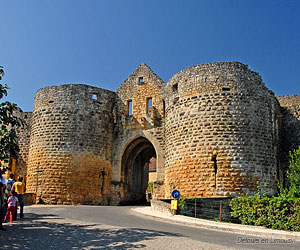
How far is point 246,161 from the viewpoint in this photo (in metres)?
16.5

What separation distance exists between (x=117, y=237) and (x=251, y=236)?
379cm

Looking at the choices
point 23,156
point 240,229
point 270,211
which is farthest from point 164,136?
point 23,156

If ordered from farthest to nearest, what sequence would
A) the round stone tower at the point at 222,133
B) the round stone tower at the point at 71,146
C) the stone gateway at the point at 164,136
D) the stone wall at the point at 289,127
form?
the round stone tower at the point at 71,146, the stone wall at the point at 289,127, the stone gateway at the point at 164,136, the round stone tower at the point at 222,133

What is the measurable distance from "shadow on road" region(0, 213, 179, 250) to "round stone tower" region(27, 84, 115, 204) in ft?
33.6

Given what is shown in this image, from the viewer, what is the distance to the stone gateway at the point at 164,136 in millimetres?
16750

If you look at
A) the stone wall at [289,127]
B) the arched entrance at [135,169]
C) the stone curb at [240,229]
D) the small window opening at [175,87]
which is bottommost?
the stone curb at [240,229]

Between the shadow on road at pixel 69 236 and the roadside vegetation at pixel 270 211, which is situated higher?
the roadside vegetation at pixel 270 211

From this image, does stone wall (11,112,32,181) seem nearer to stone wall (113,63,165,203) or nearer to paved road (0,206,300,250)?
stone wall (113,63,165,203)

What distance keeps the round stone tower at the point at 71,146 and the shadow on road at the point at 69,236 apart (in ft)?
33.6

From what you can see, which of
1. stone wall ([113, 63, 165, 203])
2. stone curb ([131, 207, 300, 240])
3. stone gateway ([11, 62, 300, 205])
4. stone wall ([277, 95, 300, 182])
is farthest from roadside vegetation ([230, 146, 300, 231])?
stone wall ([113, 63, 165, 203])

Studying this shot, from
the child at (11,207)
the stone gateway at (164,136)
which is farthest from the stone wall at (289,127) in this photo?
the child at (11,207)

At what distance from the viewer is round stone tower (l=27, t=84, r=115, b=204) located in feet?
66.6

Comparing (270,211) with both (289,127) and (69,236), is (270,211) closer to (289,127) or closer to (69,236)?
(69,236)

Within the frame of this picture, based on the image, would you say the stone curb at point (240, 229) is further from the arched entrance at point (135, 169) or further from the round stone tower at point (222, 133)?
the arched entrance at point (135, 169)
